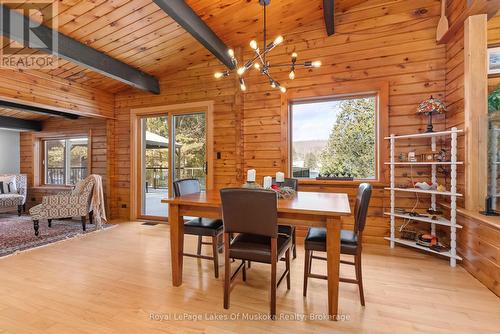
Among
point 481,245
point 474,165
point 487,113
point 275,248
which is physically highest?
point 487,113

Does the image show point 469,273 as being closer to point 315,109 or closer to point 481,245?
point 481,245

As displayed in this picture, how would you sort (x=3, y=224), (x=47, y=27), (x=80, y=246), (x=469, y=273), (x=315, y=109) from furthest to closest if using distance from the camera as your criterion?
(x=3, y=224), (x=315, y=109), (x=80, y=246), (x=47, y=27), (x=469, y=273)

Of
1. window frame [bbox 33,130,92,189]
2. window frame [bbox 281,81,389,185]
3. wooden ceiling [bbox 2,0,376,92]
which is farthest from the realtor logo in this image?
window frame [bbox 33,130,92,189]

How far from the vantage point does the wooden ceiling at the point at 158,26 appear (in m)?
2.88

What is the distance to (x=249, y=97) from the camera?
4051 mm

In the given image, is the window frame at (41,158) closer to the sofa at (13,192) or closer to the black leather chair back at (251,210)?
the sofa at (13,192)

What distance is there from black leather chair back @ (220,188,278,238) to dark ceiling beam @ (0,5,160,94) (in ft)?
9.60

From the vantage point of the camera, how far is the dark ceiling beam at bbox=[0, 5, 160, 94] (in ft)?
8.55

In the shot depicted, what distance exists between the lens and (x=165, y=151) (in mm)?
4840

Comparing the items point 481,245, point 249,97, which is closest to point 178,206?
point 249,97

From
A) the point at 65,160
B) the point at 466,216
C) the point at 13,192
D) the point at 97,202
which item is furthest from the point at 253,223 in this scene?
the point at 13,192

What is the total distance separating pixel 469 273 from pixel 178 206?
302 cm

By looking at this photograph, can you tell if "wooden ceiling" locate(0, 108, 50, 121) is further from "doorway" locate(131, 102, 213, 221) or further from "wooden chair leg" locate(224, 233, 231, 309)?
"wooden chair leg" locate(224, 233, 231, 309)

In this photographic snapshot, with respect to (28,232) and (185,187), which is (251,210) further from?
(28,232)
